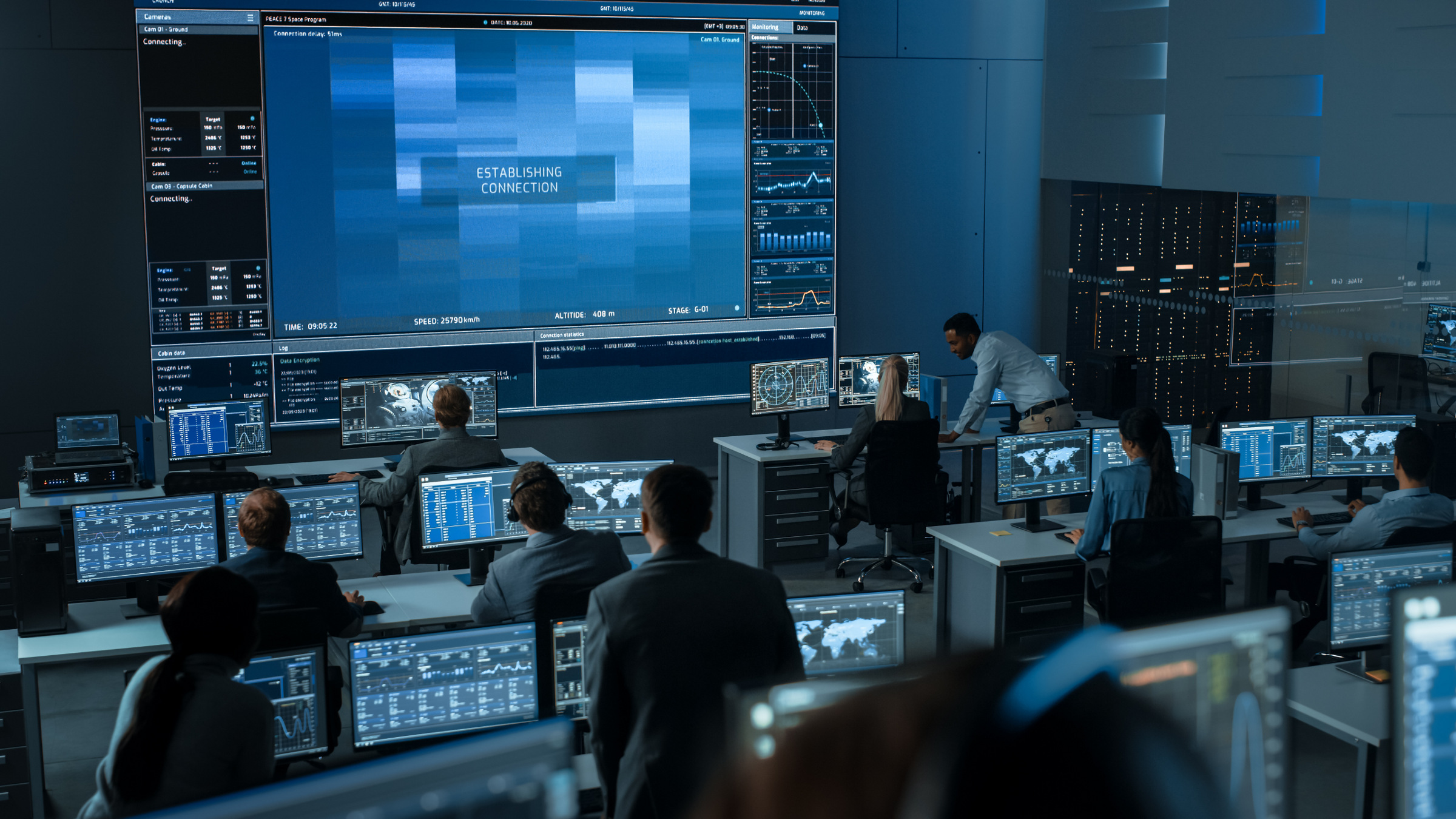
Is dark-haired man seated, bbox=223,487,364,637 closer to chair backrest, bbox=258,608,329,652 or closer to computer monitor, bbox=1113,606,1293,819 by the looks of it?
chair backrest, bbox=258,608,329,652

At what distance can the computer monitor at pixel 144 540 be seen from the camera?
432cm

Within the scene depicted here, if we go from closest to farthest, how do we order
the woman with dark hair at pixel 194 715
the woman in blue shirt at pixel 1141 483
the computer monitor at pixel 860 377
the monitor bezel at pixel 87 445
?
the woman with dark hair at pixel 194 715
the woman in blue shirt at pixel 1141 483
the monitor bezel at pixel 87 445
the computer monitor at pixel 860 377

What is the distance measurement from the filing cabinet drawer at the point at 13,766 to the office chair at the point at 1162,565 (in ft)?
12.4

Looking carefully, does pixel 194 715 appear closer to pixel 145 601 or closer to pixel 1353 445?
pixel 145 601

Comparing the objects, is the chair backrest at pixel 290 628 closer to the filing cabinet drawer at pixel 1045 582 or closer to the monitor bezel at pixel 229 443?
the filing cabinet drawer at pixel 1045 582

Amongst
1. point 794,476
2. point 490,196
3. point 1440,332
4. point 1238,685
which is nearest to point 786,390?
point 794,476

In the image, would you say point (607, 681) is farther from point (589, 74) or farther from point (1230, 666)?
point (589, 74)

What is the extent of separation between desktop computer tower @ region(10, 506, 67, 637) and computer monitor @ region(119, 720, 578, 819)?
3.92m

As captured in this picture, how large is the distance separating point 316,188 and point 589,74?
1.94 meters

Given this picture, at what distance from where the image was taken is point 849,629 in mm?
3490

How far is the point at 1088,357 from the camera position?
357 inches

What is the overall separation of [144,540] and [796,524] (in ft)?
11.8

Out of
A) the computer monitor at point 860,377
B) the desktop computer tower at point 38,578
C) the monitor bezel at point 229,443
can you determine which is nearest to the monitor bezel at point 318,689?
the desktop computer tower at point 38,578

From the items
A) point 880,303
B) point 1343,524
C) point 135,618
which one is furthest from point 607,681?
point 880,303
